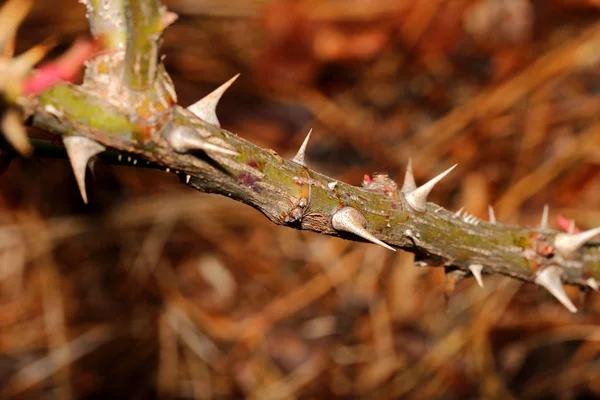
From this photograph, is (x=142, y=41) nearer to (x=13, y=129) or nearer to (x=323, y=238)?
(x=13, y=129)

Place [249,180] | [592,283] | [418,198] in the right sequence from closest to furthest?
1. [249,180]
2. [418,198]
3. [592,283]

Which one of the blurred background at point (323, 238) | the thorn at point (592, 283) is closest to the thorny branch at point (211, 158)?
the thorn at point (592, 283)

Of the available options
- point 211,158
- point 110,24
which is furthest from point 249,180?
point 110,24

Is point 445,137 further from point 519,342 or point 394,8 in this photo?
point 519,342

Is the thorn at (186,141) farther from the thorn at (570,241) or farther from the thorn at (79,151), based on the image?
the thorn at (570,241)

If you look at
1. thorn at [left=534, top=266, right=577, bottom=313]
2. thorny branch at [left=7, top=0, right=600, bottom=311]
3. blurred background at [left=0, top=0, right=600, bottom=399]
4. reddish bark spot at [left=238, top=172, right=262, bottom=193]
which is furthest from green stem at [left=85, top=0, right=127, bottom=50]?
blurred background at [left=0, top=0, right=600, bottom=399]

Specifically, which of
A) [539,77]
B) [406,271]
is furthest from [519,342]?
[539,77]
